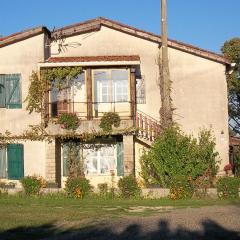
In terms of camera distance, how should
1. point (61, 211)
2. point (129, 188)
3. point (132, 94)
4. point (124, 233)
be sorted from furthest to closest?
1. point (132, 94)
2. point (129, 188)
3. point (61, 211)
4. point (124, 233)

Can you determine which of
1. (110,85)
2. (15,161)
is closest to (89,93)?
(110,85)

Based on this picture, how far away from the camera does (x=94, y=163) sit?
25.6 meters

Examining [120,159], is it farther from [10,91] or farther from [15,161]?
[10,91]

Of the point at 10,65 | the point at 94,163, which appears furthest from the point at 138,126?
the point at 10,65

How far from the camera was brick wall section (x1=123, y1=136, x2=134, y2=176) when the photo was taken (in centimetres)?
2375

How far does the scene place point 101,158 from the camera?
2566cm

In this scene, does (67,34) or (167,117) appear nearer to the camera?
(167,117)

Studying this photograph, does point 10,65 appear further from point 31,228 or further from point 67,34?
point 31,228

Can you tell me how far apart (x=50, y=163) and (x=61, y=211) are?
24.5 ft

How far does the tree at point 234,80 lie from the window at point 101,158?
600 inches

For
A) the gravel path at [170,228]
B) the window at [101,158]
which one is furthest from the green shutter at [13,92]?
the gravel path at [170,228]

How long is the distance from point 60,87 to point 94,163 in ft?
13.0

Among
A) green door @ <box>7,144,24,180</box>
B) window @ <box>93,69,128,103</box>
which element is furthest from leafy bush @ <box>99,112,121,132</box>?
green door @ <box>7,144,24,180</box>

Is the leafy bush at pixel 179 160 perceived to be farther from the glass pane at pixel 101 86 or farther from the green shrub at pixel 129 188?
the glass pane at pixel 101 86
